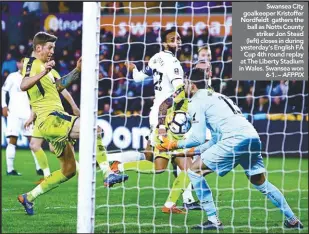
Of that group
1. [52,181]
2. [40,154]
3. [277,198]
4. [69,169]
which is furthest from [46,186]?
[40,154]

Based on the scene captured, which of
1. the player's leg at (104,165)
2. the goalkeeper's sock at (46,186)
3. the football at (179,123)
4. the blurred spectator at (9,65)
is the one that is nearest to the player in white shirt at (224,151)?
the player's leg at (104,165)

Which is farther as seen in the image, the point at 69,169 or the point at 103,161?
the point at 69,169

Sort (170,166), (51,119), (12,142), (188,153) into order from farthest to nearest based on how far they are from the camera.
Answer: (170,166), (12,142), (188,153), (51,119)

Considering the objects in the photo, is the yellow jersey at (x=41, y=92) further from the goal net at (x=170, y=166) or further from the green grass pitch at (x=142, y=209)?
the green grass pitch at (x=142, y=209)

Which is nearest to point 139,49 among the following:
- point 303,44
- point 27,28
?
point 27,28

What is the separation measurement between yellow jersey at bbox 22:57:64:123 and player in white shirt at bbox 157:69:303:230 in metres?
1.77

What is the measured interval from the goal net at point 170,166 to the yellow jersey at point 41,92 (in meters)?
0.58

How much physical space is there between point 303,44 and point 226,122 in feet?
7.44

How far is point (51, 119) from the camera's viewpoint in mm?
8422

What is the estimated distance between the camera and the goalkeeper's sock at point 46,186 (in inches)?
317

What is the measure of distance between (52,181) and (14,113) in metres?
4.40

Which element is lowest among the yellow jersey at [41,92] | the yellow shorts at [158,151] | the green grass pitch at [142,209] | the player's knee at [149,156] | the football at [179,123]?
the green grass pitch at [142,209]

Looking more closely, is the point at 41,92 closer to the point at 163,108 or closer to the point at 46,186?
the point at 46,186

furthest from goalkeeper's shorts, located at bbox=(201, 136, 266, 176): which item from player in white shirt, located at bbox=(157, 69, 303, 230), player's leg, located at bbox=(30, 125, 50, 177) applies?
player's leg, located at bbox=(30, 125, 50, 177)
